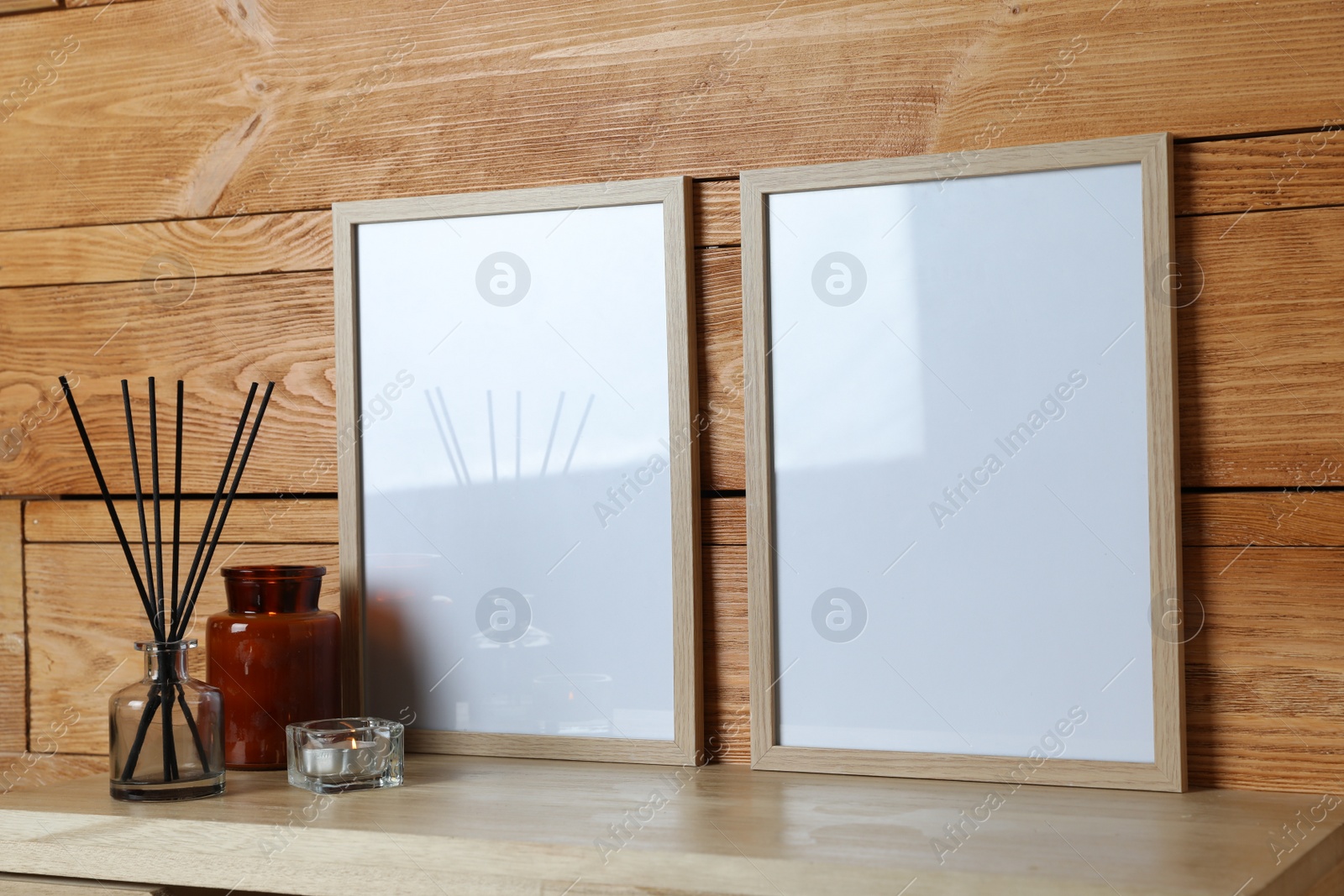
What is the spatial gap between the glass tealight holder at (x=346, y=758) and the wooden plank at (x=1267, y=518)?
1.86 ft

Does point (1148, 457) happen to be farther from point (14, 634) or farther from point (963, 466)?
point (14, 634)

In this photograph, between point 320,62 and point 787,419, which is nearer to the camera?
point 787,419

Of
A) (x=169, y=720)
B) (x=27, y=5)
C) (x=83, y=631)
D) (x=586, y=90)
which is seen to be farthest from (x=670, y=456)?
(x=27, y=5)

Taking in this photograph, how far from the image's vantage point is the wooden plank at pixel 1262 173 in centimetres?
84

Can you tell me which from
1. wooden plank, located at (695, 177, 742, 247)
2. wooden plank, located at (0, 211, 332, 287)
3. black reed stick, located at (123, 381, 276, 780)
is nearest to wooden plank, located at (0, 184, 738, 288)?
wooden plank, located at (0, 211, 332, 287)

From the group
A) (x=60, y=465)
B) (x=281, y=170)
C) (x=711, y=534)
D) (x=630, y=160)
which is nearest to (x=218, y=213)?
(x=281, y=170)

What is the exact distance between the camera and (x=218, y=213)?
42.9 inches

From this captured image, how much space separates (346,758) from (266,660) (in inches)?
4.5

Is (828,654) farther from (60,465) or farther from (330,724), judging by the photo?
(60,465)

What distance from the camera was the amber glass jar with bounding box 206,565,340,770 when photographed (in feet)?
3.12

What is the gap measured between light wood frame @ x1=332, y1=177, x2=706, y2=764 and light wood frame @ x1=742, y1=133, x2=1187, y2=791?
4cm

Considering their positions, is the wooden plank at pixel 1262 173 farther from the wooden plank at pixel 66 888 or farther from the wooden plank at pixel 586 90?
the wooden plank at pixel 66 888

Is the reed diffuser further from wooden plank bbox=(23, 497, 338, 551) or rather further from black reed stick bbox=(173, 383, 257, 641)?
wooden plank bbox=(23, 497, 338, 551)

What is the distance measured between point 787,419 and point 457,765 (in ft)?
1.18
